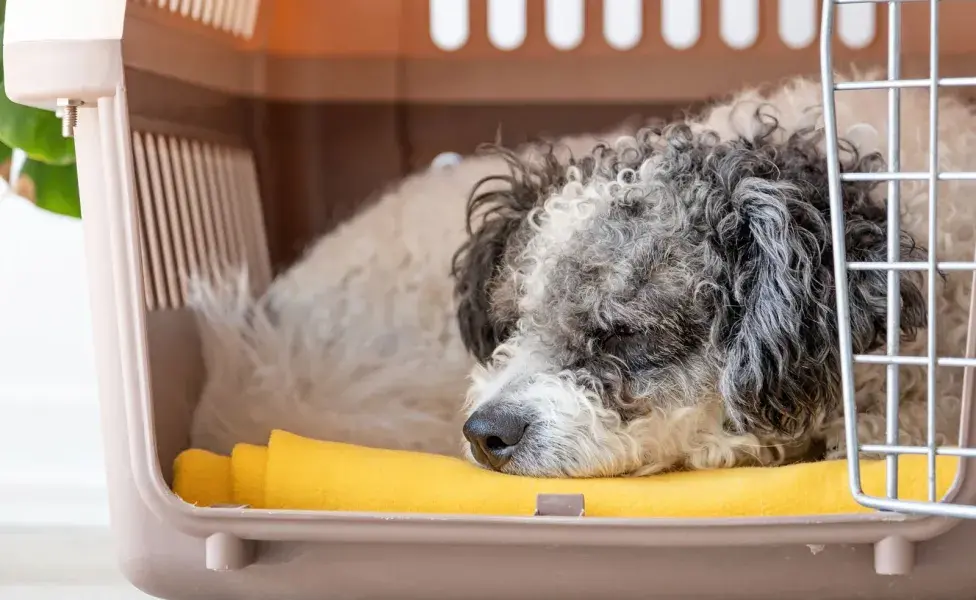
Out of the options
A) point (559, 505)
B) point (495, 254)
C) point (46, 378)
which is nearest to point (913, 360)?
Result: point (559, 505)

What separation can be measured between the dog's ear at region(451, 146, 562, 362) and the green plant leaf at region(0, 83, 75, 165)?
25.0 inches

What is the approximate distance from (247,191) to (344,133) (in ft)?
0.88

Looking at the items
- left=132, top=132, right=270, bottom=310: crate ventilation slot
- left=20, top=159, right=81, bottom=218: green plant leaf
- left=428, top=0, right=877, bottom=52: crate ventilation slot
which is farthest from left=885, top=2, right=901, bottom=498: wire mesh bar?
left=20, top=159, right=81, bottom=218: green plant leaf

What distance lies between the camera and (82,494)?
189 centimetres

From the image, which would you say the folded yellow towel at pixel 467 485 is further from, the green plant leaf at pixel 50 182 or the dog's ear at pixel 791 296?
the green plant leaf at pixel 50 182

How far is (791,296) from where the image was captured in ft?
3.58

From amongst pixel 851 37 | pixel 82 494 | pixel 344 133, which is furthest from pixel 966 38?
pixel 82 494

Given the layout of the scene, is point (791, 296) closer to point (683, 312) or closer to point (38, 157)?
point (683, 312)

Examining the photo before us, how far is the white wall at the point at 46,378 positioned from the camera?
6.20ft

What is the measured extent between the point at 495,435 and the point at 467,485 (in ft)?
0.33

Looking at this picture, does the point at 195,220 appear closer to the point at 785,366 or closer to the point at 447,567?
the point at 447,567

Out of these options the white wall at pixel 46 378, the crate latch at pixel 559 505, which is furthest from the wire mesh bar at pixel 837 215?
the white wall at pixel 46 378

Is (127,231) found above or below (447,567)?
above

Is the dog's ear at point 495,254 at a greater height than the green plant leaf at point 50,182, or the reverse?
the green plant leaf at point 50,182
